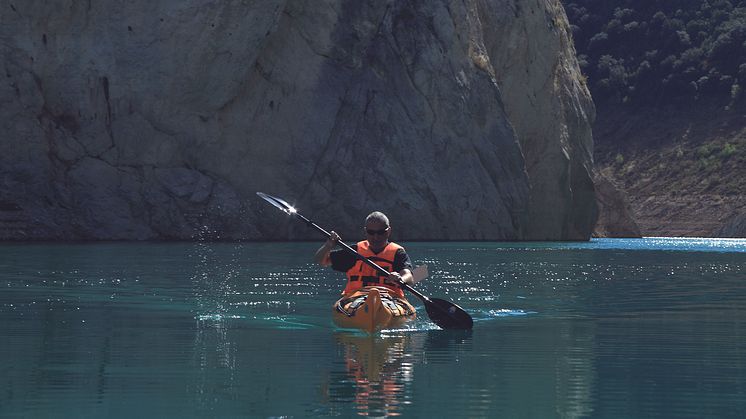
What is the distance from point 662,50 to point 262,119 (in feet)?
291

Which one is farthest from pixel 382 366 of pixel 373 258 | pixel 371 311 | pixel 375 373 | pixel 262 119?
pixel 262 119

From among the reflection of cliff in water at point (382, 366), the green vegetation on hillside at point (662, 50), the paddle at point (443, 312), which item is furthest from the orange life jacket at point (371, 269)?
the green vegetation on hillside at point (662, 50)

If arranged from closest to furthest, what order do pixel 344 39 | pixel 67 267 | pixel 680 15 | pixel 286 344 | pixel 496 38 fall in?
pixel 286 344
pixel 67 267
pixel 344 39
pixel 496 38
pixel 680 15

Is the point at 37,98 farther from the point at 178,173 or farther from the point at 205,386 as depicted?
the point at 205,386

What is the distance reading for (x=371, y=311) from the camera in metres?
17.7

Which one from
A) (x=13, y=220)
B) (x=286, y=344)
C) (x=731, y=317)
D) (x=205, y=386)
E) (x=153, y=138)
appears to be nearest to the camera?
(x=205, y=386)

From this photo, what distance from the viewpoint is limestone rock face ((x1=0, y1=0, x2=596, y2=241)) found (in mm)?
59719

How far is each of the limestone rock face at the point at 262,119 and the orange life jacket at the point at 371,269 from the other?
134 ft

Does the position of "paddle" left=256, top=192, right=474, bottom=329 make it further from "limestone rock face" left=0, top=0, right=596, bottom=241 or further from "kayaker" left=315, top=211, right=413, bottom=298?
"limestone rock face" left=0, top=0, right=596, bottom=241

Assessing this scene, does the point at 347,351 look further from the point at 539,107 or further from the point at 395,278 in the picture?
the point at 539,107

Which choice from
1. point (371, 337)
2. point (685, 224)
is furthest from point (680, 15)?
point (371, 337)

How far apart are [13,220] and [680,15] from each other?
355 ft

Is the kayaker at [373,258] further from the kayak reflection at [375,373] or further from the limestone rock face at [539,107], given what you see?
A: the limestone rock face at [539,107]

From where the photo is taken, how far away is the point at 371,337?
695 inches
